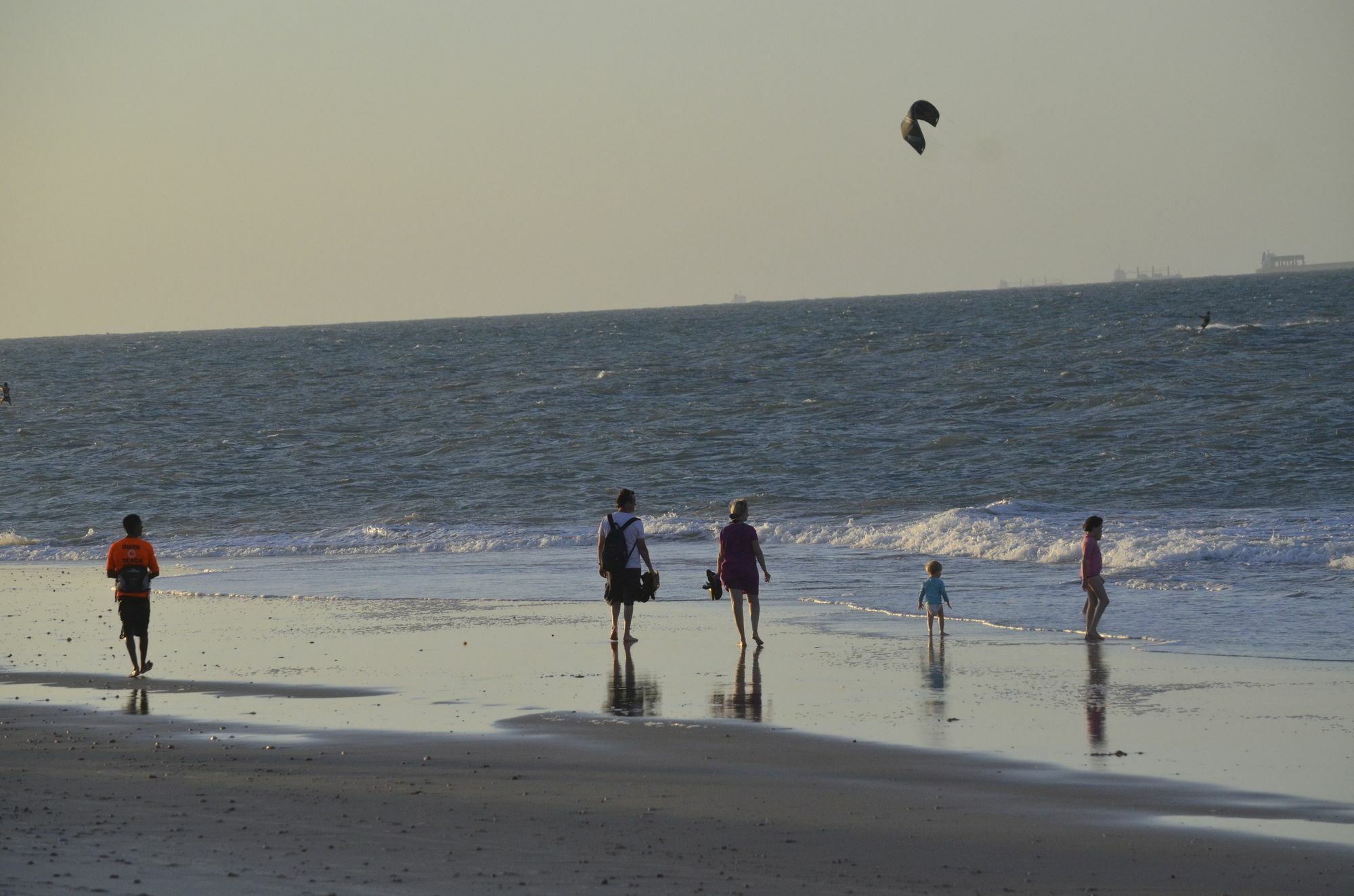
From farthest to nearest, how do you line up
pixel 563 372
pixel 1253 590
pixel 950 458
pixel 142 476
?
pixel 563 372
pixel 142 476
pixel 950 458
pixel 1253 590

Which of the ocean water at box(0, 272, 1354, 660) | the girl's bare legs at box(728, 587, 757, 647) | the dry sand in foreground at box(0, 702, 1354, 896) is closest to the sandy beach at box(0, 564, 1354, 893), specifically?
the dry sand in foreground at box(0, 702, 1354, 896)

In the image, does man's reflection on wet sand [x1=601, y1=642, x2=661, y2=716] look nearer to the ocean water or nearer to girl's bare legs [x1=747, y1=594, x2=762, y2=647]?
girl's bare legs [x1=747, y1=594, x2=762, y2=647]

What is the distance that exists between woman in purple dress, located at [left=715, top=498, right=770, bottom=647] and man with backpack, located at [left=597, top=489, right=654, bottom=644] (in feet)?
2.14

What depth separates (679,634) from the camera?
1344cm

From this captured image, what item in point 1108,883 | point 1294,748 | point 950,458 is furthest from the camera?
point 950,458

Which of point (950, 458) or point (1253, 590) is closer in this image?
point (1253, 590)

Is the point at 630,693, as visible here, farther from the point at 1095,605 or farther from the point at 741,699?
the point at 1095,605

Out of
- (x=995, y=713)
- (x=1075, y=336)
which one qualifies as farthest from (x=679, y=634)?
(x=1075, y=336)

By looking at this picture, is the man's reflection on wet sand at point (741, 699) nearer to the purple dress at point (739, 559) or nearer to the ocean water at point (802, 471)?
the purple dress at point (739, 559)

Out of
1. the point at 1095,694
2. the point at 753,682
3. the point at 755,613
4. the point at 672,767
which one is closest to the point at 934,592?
the point at 755,613

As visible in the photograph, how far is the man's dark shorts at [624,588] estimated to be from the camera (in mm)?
12742

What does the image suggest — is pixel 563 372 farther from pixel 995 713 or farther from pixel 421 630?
A: pixel 995 713

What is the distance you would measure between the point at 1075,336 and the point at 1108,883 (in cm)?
5383

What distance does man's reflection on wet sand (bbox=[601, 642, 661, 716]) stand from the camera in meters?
9.90
